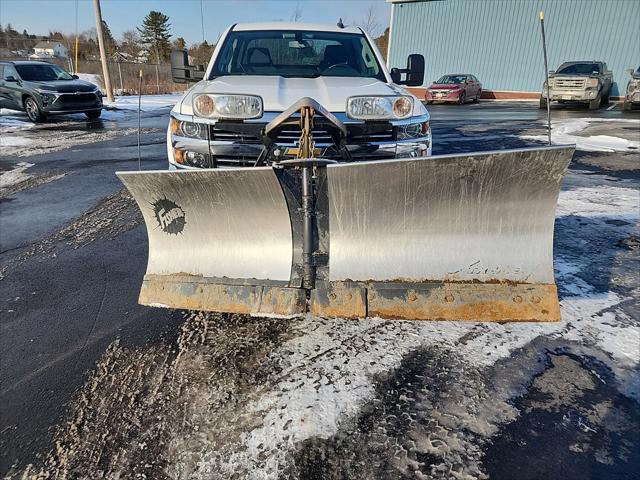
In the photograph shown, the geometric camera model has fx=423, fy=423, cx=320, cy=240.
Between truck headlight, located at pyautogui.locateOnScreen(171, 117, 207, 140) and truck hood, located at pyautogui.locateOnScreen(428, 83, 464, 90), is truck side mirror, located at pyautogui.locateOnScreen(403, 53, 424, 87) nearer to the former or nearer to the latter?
truck headlight, located at pyautogui.locateOnScreen(171, 117, 207, 140)

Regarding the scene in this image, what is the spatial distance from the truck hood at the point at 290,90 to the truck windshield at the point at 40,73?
43.8ft

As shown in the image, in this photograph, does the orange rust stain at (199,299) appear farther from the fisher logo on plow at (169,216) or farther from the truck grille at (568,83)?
the truck grille at (568,83)

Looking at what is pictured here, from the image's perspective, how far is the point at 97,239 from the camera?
4203mm

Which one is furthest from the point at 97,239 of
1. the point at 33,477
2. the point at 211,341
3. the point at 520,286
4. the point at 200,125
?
the point at 520,286

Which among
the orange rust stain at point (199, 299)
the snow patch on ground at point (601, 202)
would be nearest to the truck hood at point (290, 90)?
the orange rust stain at point (199, 299)

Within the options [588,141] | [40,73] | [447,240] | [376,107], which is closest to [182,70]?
[376,107]

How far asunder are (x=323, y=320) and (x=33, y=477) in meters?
1.59

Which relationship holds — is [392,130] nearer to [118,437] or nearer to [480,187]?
[480,187]

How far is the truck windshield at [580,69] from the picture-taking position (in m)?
18.0

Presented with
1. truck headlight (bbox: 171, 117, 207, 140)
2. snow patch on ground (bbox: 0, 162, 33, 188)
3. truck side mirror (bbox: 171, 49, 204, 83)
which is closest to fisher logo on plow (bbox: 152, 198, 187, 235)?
truck headlight (bbox: 171, 117, 207, 140)

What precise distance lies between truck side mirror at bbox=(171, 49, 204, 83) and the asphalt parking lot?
1.80 metres

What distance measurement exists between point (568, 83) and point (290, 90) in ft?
60.5

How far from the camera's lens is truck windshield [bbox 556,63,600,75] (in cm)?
1797

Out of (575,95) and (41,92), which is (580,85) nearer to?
(575,95)
